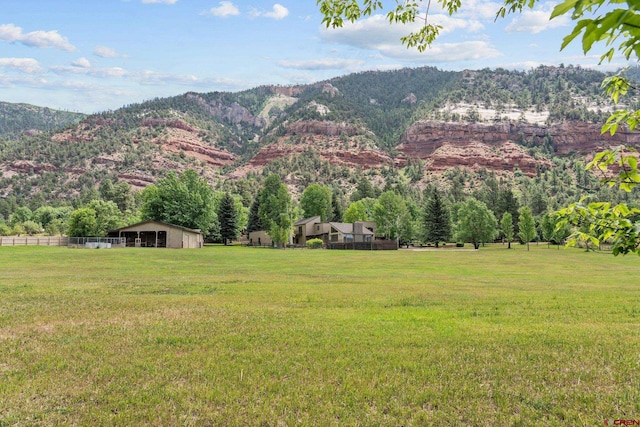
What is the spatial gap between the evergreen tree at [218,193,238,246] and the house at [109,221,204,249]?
57.5 ft

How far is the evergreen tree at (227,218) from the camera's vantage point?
280ft

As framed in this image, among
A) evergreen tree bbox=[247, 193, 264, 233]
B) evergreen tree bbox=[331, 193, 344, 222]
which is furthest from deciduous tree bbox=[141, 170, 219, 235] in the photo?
evergreen tree bbox=[331, 193, 344, 222]

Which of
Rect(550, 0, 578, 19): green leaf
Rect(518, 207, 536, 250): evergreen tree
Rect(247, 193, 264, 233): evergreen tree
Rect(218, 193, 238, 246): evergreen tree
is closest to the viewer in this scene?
Rect(550, 0, 578, 19): green leaf

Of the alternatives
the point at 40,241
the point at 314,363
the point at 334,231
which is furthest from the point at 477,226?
the point at 314,363

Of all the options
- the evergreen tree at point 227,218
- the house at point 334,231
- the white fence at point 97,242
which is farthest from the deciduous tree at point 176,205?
the house at point 334,231

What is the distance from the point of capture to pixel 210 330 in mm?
8781

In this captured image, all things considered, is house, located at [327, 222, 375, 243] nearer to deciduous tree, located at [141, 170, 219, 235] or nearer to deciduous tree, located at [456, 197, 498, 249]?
deciduous tree, located at [456, 197, 498, 249]

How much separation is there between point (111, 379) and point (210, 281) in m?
12.9

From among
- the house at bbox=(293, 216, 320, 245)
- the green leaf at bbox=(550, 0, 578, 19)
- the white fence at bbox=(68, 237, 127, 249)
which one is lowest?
the white fence at bbox=(68, 237, 127, 249)

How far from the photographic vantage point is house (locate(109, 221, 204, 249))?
62438 mm

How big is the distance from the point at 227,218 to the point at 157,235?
2254 centimetres

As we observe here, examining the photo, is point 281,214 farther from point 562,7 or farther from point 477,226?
point 562,7

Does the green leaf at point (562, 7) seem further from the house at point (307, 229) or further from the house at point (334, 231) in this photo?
the house at point (307, 229)

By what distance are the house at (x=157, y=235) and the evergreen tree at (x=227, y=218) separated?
17.5 meters
